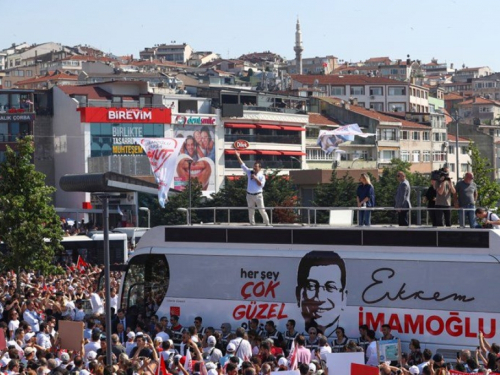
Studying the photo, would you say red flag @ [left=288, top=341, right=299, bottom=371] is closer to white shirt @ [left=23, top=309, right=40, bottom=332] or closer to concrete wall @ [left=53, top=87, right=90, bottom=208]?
white shirt @ [left=23, top=309, right=40, bottom=332]

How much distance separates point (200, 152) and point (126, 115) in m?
7.18

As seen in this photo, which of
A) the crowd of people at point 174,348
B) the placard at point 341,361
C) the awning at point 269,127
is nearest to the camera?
the placard at point 341,361

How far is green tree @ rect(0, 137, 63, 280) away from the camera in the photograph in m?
33.8

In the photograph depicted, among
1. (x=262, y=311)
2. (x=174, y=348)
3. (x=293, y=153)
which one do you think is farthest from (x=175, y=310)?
(x=293, y=153)

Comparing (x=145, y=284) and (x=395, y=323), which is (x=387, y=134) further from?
(x=395, y=323)

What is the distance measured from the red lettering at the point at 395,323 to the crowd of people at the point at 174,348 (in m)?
0.23

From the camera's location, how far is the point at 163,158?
2902 cm

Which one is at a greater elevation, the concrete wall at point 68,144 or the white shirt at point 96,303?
the concrete wall at point 68,144

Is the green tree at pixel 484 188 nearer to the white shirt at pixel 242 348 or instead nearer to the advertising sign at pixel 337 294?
the advertising sign at pixel 337 294

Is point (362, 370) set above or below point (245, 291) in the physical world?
below

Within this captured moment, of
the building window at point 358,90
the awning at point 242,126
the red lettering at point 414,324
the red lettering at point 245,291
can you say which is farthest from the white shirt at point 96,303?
the building window at point 358,90

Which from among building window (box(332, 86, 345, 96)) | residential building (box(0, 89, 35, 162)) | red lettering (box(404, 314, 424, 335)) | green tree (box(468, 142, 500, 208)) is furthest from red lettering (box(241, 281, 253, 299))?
building window (box(332, 86, 345, 96))

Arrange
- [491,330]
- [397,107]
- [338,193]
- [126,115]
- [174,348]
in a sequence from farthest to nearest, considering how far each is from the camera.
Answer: [397,107], [126,115], [338,193], [174,348], [491,330]

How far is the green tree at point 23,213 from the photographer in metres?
33.8
